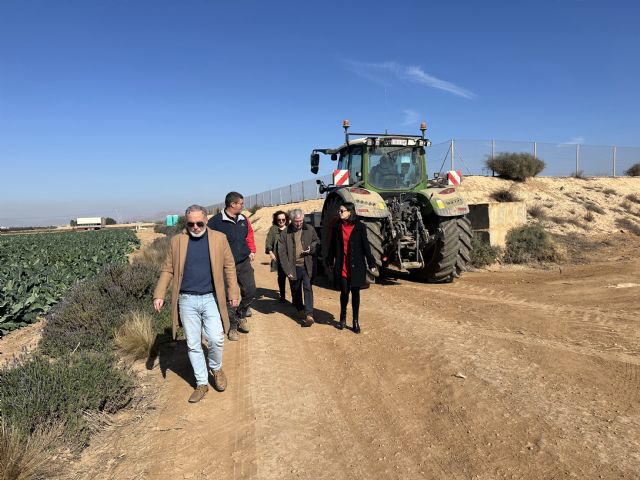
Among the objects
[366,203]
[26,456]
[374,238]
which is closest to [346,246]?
[374,238]

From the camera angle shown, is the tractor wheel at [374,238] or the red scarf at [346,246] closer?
the red scarf at [346,246]

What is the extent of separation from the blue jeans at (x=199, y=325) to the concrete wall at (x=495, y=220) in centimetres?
931

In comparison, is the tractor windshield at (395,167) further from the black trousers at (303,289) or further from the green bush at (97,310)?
the green bush at (97,310)

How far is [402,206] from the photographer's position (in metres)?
8.68

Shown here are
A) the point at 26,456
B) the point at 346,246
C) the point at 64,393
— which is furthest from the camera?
the point at 346,246

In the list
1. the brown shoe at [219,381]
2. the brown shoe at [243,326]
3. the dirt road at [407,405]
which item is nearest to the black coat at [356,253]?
the dirt road at [407,405]

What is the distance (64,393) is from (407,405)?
2902mm

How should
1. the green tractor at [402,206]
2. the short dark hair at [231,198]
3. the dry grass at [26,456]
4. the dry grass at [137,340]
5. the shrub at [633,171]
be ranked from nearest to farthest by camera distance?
1. the dry grass at [26,456]
2. the dry grass at [137,340]
3. the short dark hair at [231,198]
4. the green tractor at [402,206]
5. the shrub at [633,171]

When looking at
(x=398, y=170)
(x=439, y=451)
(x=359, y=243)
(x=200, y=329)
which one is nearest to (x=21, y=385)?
(x=200, y=329)

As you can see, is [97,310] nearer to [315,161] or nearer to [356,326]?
[356,326]

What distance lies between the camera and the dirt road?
9.45 ft

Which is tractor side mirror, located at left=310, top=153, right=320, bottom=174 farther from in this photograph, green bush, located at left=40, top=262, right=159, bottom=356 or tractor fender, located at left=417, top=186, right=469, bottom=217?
green bush, located at left=40, top=262, right=159, bottom=356

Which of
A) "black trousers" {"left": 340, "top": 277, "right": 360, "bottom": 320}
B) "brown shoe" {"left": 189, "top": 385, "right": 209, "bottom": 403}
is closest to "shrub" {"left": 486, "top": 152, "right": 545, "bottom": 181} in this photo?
"black trousers" {"left": 340, "top": 277, "right": 360, "bottom": 320}

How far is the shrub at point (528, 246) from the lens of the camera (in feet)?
36.4
